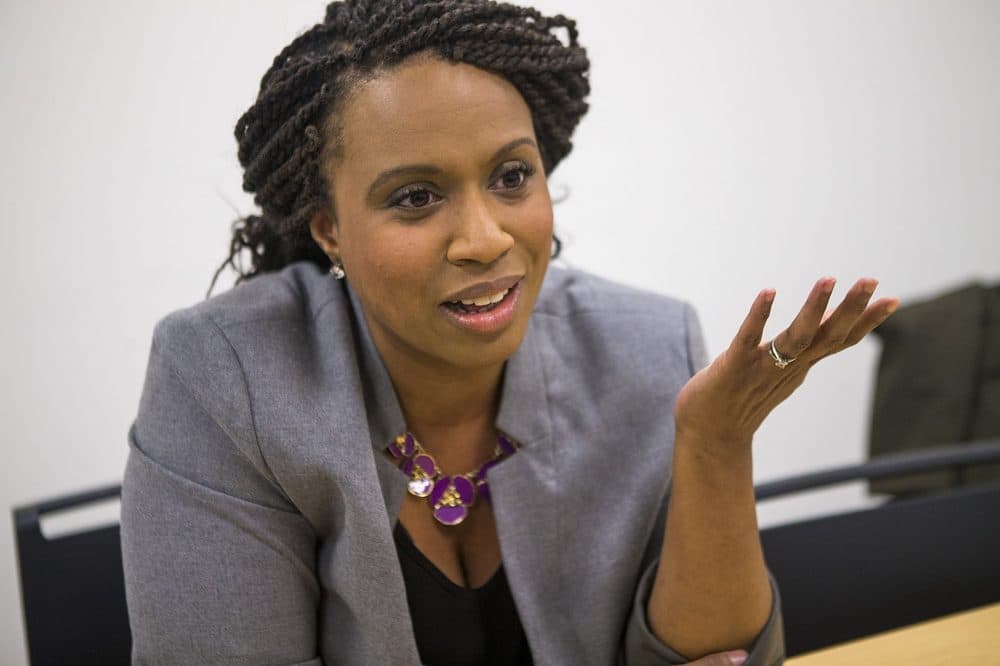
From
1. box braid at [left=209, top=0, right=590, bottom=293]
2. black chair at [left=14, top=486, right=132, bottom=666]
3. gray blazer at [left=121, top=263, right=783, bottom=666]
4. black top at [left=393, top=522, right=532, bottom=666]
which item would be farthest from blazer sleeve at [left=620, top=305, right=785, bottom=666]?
black chair at [left=14, top=486, right=132, bottom=666]

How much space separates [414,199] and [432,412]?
0.36 m

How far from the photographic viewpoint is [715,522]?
48.9 inches

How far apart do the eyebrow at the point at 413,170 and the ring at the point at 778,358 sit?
385mm

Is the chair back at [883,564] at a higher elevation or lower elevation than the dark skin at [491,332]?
lower

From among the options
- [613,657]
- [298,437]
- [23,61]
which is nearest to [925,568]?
[613,657]

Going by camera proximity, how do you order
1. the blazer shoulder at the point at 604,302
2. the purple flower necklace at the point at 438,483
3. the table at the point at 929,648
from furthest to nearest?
the blazer shoulder at the point at 604,302
the purple flower necklace at the point at 438,483
the table at the point at 929,648

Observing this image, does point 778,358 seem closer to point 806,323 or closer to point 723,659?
point 806,323

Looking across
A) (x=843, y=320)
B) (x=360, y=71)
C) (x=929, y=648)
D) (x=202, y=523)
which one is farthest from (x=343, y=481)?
(x=929, y=648)

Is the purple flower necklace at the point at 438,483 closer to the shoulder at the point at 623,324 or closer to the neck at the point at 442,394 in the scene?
the neck at the point at 442,394

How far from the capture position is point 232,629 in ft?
3.79

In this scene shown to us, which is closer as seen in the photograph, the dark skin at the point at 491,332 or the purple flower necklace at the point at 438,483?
the dark skin at the point at 491,332

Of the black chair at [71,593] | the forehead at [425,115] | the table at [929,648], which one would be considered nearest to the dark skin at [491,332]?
the forehead at [425,115]

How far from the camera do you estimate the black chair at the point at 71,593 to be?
1326 millimetres

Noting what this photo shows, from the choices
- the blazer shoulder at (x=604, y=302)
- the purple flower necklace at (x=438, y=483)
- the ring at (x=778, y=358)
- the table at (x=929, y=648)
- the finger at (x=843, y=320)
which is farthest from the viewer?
the blazer shoulder at (x=604, y=302)
